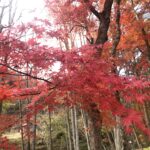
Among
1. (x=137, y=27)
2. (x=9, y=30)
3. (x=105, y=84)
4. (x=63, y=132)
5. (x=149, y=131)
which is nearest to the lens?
(x=149, y=131)

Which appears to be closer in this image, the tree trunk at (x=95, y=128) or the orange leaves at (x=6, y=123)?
the orange leaves at (x=6, y=123)

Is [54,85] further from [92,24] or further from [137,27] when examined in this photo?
[137,27]

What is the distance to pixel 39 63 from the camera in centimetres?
469

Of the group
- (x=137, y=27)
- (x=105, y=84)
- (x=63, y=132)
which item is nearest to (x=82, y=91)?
(x=105, y=84)

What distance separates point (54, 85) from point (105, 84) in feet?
2.85

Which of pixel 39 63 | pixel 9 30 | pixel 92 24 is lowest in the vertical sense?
pixel 39 63

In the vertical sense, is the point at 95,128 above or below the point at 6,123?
below

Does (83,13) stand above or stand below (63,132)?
above

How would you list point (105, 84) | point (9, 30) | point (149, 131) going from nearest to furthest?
point (149, 131) < point (105, 84) < point (9, 30)

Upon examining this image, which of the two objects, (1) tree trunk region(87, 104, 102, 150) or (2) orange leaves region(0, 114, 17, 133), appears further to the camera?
(1) tree trunk region(87, 104, 102, 150)

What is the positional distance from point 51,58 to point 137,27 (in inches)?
325

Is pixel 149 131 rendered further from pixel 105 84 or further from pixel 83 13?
pixel 83 13

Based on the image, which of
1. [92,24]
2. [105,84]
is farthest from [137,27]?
[105,84]

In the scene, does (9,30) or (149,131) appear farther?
(9,30)
